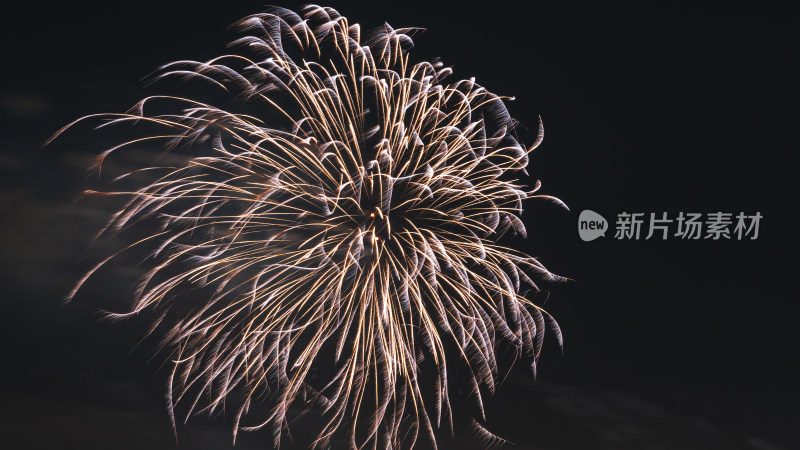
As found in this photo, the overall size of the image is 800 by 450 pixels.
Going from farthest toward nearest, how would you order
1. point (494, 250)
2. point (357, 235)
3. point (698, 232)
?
1. point (698, 232)
2. point (494, 250)
3. point (357, 235)

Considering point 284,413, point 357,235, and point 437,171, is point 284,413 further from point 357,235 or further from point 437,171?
point 437,171

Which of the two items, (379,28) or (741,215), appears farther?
(741,215)

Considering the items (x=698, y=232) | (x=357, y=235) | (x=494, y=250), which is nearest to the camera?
(x=357, y=235)

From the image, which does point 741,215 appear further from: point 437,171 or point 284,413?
point 284,413

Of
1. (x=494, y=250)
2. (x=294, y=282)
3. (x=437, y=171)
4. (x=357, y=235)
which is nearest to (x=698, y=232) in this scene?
(x=494, y=250)

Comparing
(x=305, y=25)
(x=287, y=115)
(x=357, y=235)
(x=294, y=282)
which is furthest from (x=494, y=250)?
(x=305, y=25)

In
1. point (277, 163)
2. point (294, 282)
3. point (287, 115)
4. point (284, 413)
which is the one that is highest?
point (287, 115)

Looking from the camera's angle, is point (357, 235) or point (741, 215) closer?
point (357, 235)

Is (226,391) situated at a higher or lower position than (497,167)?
lower

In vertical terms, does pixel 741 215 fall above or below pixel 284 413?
above
